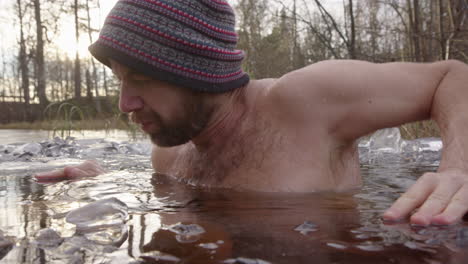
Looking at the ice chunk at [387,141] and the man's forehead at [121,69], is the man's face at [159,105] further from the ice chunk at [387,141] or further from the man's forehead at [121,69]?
the ice chunk at [387,141]

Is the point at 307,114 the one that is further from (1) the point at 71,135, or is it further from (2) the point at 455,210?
(1) the point at 71,135

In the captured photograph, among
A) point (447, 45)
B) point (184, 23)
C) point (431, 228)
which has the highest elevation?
point (447, 45)

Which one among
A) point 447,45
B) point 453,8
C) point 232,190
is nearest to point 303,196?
point 232,190

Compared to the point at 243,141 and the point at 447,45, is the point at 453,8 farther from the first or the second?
the point at 243,141

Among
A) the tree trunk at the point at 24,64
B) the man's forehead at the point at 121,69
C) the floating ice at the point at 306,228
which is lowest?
the floating ice at the point at 306,228

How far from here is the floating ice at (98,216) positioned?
1207 millimetres

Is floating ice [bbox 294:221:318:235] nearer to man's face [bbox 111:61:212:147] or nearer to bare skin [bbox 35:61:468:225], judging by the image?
bare skin [bbox 35:61:468:225]

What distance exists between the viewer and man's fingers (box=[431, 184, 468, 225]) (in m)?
1.14

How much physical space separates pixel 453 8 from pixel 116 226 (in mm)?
5287

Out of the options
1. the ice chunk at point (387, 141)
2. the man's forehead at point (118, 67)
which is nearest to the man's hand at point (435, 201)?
the man's forehead at point (118, 67)

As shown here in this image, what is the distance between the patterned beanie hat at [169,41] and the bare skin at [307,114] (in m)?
0.07

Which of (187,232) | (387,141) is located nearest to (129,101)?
(187,232)

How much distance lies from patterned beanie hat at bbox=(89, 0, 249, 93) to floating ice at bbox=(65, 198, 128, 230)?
0.83 meters

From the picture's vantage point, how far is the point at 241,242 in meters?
1.01
